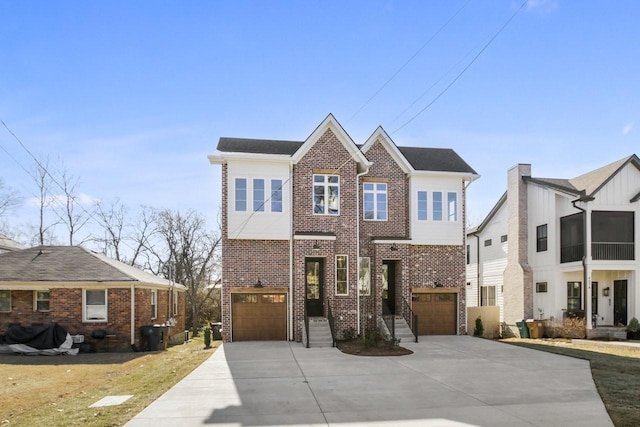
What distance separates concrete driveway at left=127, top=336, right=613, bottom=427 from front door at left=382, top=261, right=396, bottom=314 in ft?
19.0

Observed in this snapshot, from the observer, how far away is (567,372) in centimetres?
1242

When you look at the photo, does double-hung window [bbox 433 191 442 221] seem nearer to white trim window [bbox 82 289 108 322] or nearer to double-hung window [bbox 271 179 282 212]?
double-hung window [bbox 271 179 282 212]

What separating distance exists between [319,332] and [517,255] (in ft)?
41.0

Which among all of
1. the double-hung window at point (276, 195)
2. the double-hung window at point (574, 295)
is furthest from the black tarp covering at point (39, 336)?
the double-hung window at point (574, 295)

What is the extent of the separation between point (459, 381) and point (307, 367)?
13.2 ft

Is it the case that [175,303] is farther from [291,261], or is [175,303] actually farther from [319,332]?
[319,332]

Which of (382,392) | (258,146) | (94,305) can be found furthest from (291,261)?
(382,392)

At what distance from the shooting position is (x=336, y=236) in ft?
64.7

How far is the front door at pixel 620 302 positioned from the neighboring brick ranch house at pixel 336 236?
779 centimetres

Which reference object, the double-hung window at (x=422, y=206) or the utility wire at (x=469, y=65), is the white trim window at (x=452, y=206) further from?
the utility wire at (x=469, y=65)

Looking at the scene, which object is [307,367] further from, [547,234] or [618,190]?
[618,190]

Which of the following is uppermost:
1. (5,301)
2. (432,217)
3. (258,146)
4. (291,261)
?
(258,146)

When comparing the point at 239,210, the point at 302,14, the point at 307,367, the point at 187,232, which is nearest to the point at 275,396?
the point at 307,367

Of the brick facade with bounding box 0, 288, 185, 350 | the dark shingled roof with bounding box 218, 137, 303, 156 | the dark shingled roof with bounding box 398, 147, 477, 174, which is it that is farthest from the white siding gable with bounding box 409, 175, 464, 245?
the brick facade with bounding box 0, 288, 185, 350
